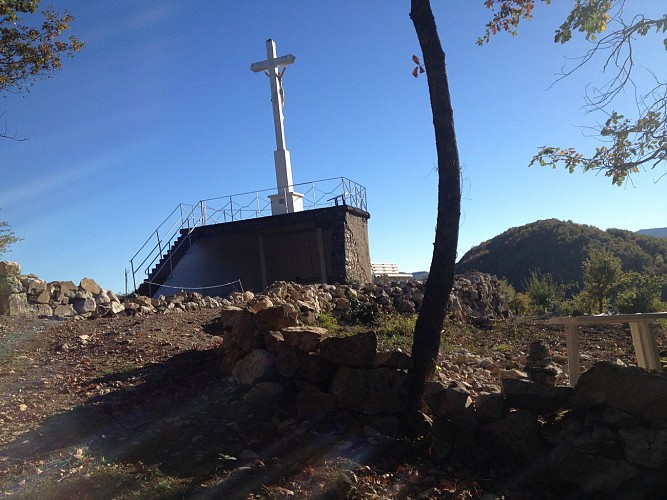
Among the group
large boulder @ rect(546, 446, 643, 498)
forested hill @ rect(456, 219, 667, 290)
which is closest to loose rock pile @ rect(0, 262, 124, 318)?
large boulder @ rect(546, 446, 643, 498)

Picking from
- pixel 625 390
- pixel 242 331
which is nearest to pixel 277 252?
pixel 242 331

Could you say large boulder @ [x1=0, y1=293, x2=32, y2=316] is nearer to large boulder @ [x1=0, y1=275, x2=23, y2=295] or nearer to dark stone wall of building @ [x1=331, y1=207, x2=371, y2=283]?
large boulder @ [x1=0, y1=275, x2=23, y2=295]

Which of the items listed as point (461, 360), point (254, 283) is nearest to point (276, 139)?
point (254, 283)

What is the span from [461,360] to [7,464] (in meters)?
4.90

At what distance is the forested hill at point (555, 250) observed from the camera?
3550cm

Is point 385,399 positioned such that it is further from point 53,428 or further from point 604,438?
point 53,428

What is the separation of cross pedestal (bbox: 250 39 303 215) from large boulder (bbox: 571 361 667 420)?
55.3 ft

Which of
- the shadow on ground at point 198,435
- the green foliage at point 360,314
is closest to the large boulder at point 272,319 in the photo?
the shadow on ground at point 198,435

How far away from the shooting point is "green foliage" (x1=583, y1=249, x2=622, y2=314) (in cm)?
1403

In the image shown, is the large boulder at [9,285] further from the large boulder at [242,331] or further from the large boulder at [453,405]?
the large boulder at [453,405]

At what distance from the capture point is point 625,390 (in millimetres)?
4184

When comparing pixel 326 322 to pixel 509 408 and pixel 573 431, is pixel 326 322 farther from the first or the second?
pixel 573 431

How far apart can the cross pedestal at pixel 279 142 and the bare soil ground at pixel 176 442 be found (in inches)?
542

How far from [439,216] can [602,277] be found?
1059cm
